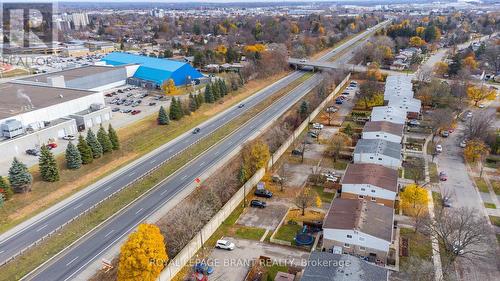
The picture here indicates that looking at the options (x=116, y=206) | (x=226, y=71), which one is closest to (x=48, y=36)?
(x=226, y=71)

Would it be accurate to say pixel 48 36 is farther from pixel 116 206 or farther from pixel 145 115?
pixel 116 206

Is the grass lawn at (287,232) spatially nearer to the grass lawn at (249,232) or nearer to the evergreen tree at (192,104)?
the grass lawn at (249,232)

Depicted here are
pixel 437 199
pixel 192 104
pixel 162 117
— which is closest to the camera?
pixel 437 199

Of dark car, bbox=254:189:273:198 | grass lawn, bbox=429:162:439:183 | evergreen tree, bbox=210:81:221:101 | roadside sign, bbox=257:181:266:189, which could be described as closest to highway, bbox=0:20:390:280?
roadside sign, bbox=257:181:266:189

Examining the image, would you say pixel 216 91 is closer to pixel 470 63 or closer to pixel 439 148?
pixel 439 148

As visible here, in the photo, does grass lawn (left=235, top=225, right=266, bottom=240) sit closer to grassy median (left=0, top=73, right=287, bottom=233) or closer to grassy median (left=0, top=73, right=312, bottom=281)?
grassy median (left=0, top=73, right=312, bottom=281)

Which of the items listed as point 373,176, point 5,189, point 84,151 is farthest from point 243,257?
point 84,151
